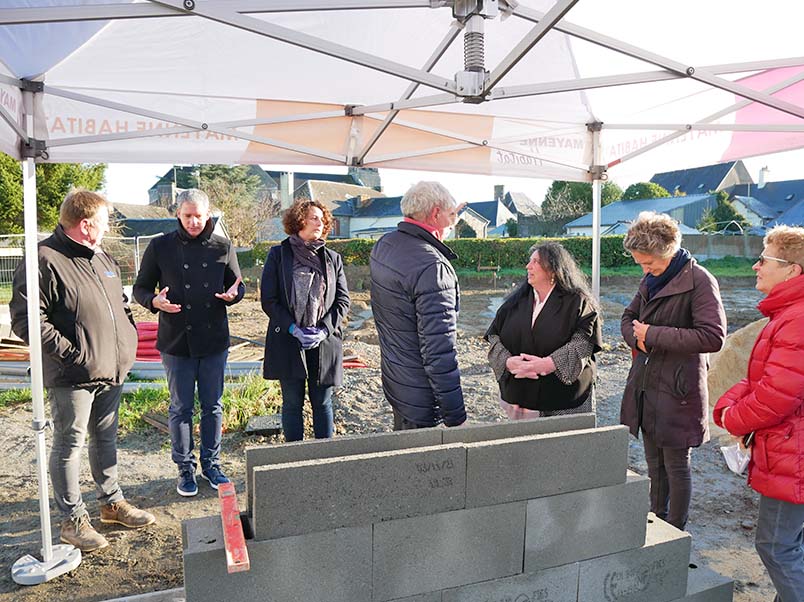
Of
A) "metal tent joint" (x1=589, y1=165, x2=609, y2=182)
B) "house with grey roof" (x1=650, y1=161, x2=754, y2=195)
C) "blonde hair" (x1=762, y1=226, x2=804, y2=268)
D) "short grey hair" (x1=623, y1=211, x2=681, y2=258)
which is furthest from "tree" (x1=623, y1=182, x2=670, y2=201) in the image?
"blonde hair" (x1=762, y1=226, x2=804, y2=268)

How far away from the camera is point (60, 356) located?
295 cm

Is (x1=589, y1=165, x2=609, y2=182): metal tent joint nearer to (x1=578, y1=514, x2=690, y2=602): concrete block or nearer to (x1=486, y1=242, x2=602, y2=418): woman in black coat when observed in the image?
(x1=486, y1=242, x2=602, y2=418): woman in black coat

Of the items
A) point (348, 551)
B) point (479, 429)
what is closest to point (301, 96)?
point (479, 429)

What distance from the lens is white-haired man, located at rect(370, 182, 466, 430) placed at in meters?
2.64

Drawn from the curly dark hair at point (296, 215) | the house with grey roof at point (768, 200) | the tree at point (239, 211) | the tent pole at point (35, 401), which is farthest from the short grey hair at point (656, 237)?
the house with grey roof at point (768, 200)

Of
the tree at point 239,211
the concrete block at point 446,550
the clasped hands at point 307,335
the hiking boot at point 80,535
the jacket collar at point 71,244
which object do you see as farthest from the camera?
the tree at point 239,211

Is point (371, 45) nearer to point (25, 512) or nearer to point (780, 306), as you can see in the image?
point (780, 306)

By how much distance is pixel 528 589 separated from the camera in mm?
2186

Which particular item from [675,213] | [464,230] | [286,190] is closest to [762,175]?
[675,213]

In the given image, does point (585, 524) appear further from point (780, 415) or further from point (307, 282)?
point (307, 282)

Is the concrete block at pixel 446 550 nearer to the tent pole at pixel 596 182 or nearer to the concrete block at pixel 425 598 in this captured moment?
Answer: the concrete block at pixel 425 598

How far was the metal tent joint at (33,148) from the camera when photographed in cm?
301

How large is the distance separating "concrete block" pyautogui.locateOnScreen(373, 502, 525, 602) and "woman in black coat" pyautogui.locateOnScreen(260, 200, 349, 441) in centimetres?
201

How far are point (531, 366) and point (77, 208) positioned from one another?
259cm
